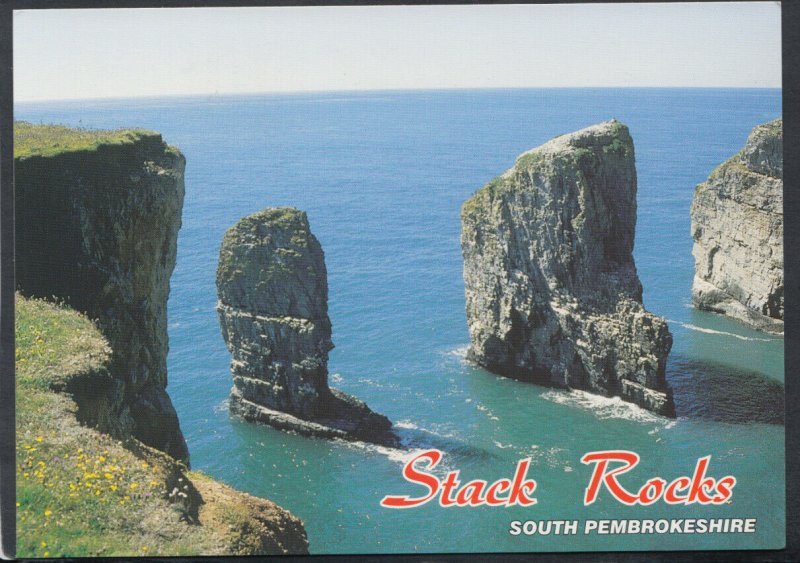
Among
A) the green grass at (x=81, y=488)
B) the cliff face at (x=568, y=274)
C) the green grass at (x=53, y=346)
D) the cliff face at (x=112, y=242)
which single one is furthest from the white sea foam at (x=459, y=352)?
the green grass at (x=81, y=488)

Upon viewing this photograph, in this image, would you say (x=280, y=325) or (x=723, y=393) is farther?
(x=723, y=393)

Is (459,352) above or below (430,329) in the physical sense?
below

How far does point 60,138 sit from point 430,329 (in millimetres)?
34976

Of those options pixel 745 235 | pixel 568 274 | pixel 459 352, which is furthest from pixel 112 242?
pixel 745 235

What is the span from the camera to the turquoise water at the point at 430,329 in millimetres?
33312

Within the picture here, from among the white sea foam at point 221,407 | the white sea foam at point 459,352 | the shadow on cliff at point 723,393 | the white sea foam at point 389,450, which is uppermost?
the white sea foam at point 459,352

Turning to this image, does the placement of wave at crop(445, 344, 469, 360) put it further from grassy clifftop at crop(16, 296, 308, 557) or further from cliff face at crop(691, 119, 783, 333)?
grassy clifftop at crop(16, 296, 308, 557)

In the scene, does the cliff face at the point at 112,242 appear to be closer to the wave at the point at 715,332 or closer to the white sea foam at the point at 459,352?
the white sea foam at the point at 459,352

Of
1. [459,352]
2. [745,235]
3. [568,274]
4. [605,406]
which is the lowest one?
[605,406]

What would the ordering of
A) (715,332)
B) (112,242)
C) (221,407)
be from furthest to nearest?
(715,332)
(221,407)
(112,242)

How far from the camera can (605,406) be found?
51031 mm

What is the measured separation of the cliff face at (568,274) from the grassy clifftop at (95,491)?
29.9 metres

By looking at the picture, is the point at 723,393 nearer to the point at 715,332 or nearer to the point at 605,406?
the point at 605,406

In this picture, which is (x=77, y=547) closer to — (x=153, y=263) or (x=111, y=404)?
(x=111, y=404)
